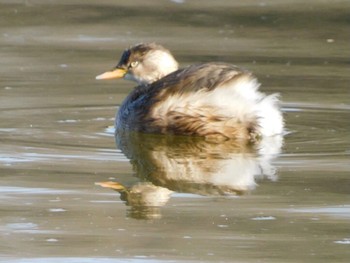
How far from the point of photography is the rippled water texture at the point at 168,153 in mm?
5164

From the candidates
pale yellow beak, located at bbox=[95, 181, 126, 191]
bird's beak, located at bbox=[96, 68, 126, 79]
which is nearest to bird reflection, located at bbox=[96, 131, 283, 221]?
pale yellow beak, located at bbox=[95, 181, 126, 191]

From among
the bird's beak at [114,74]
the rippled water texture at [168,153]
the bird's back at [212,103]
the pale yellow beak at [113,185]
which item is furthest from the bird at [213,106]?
the pale yellow beak at [113,185]

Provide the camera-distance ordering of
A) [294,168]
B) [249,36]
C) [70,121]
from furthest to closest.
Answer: [249,36]
[70,121]
[294,168]

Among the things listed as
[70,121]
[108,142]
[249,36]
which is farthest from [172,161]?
[249,36]

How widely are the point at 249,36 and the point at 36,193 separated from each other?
5404 mm

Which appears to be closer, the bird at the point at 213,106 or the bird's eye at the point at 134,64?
the bird at the point at 213,106

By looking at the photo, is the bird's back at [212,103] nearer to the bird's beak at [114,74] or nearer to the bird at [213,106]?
the bird at [213,106]

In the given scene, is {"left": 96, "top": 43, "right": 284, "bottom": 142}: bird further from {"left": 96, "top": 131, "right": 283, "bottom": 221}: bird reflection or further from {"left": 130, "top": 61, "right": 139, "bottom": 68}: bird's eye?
{"left": 130, "top": 61, "right": 139, "bottom": 68}: bird's eye

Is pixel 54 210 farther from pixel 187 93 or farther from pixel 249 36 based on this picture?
pixel 249 36

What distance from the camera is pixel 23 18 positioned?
11.9 metres

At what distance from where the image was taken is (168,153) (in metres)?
7.13

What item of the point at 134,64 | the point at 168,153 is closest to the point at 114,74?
the point at 134,64

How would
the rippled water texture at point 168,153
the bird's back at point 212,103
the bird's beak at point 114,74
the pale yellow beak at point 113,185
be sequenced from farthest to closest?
the bird's beak at point 114,74
the bird's back at point 212,103
the pale yellow beak at point 113,185
the rippled water texture at point 168,153

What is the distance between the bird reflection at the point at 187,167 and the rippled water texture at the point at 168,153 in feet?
0.04
